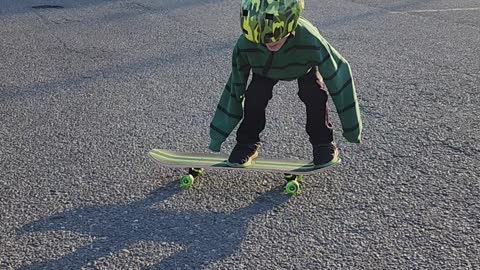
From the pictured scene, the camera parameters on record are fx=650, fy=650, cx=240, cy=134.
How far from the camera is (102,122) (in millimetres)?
4574

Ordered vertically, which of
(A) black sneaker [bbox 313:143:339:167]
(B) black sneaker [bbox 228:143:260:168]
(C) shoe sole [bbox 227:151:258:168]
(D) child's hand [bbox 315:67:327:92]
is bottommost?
(C) shoe sole [bbox 227:151:258:168]

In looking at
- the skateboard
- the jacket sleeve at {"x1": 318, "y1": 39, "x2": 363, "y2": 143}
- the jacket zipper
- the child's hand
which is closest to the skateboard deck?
the skateboard

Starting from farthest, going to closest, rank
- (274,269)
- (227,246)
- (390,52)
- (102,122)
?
(390,52) → (102,122) → (227,246) → (274,269)

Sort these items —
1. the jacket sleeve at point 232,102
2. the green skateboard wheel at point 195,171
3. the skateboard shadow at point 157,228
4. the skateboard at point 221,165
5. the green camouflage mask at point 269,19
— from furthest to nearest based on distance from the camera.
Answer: the green skateboard wheel at point 195,171
the skateboard at point 221,165
the jacket sleeve at point 232,102
the green camouflage mask at point 269,19
the skateboard shadow at point 157,228

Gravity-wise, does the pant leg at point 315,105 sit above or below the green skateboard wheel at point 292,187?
above

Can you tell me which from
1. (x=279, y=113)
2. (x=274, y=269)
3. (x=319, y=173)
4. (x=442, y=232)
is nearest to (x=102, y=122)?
(x=279, y=113)

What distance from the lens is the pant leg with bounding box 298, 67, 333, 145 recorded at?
11.0 ft

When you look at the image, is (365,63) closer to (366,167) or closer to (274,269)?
(366,167)

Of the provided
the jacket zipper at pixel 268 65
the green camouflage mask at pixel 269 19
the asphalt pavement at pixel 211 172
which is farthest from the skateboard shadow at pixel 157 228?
the green camouflage mask at pixel 269 19

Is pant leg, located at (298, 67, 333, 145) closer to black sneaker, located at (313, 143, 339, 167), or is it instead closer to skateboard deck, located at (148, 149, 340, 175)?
black sneaker, located at (313, 143, 339, 167)

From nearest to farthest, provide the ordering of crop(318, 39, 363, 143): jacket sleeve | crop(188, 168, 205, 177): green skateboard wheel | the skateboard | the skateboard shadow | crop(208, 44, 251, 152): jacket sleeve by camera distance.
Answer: the skateboard shadow
crop(318, 39, 363, 143): jacket sleeve
crop(208, 44, 251, 152): jacket sleeve
the skateboard
crop(188, 168, 205, 177): green skateboard wheel

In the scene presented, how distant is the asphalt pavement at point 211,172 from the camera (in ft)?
9.42

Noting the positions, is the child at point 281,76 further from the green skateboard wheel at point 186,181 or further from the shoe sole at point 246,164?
the green skateboard wheel at point 186,181

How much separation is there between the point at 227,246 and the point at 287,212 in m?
0.44
